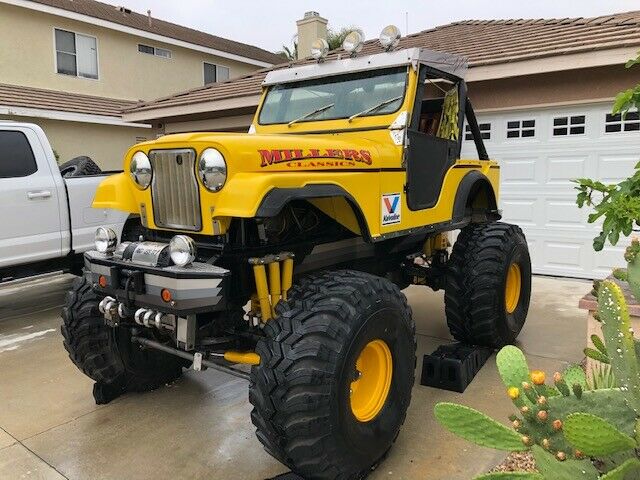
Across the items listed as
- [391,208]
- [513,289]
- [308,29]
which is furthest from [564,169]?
[308,29]

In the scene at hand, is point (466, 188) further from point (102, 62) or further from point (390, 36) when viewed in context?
point (102, 62)

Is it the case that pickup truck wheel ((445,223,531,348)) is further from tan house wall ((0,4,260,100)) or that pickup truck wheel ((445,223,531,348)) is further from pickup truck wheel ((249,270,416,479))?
tan house wall ((0,4,260,100))

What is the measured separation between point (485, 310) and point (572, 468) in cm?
323

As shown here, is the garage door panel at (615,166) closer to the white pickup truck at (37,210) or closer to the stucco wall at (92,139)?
the white pickup truck at (37,210)

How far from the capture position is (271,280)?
3102 mm

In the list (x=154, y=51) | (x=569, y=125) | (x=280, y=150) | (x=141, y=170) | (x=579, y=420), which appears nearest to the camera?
(x=579, y=420)

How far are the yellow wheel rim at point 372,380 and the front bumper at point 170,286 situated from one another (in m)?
0.87

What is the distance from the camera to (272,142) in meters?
3.10

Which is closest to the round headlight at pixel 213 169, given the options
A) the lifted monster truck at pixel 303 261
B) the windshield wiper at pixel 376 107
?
the lifted monster truck at pixel 303 261

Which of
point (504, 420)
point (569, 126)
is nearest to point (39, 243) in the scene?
point (504, 420)

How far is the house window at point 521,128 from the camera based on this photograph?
7.76 m

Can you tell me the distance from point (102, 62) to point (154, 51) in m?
1.90

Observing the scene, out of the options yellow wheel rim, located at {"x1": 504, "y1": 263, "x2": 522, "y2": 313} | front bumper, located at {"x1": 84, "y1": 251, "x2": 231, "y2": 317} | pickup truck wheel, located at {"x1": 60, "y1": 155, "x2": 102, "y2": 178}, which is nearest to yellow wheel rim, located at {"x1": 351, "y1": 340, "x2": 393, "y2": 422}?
front bumper, located at {"x1": 84, "y1": 251, "x2": 231, "y2": 317}

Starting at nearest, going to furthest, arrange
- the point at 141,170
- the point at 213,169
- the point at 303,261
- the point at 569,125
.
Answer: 1. the point at 213,169
2. the point at 141,170
3. the point at 303,261
4. the point at 569,125
